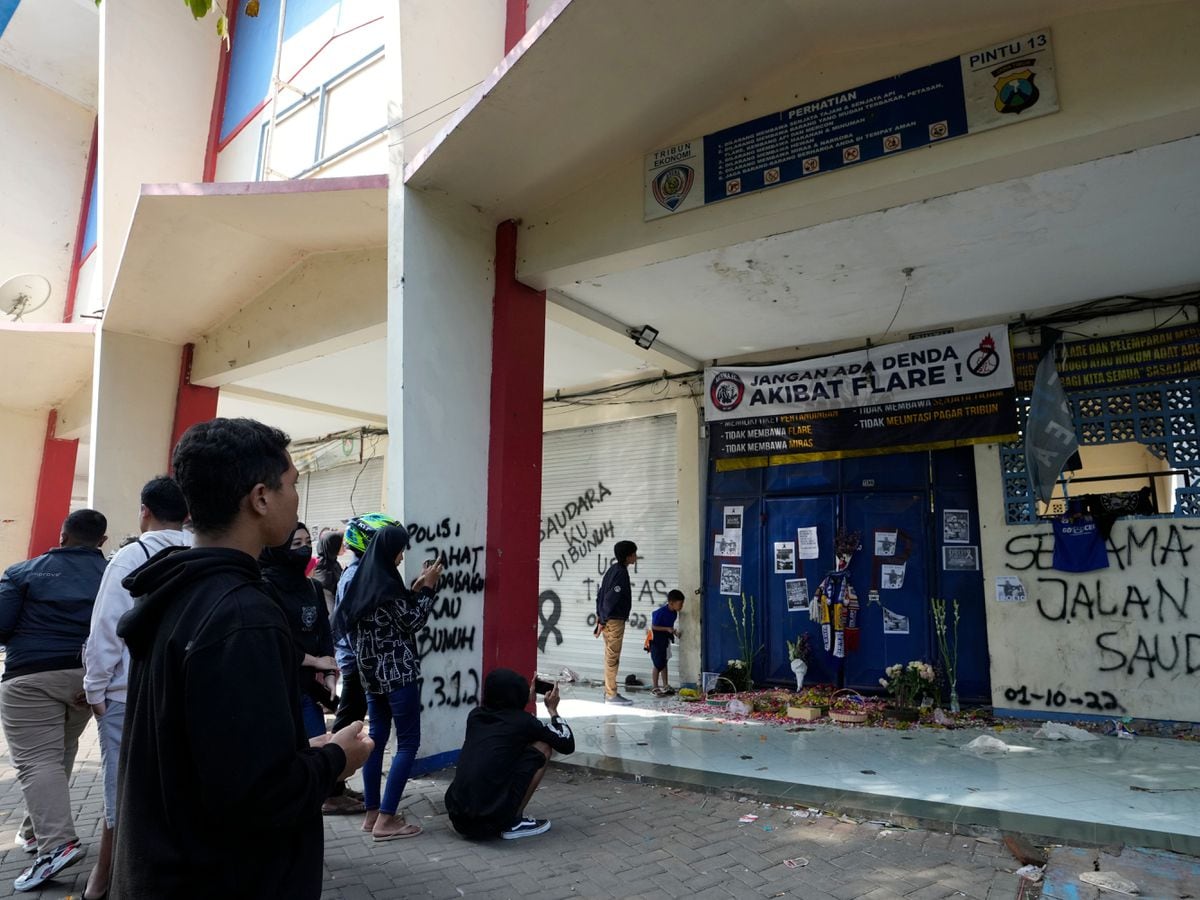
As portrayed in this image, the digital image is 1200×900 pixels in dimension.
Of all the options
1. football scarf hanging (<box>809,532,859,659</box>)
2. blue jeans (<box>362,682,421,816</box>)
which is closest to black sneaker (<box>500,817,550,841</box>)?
blue jeans (<box>362,682,421,816</box>)

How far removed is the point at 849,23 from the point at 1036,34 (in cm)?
108

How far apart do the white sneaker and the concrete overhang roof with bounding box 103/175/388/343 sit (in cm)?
505

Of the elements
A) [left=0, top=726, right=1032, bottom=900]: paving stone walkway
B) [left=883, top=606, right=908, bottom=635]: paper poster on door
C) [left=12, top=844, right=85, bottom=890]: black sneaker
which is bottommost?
[left=0, top=726, right=1032, bottom=900]: paving stone walkway

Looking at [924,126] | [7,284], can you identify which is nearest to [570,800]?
[924,126]

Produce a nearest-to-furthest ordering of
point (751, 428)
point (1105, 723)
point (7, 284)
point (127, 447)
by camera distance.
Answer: point (1105, 723) → point (751, 428) → point (127, 447) → point (7, 284)

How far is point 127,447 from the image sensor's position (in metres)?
9.30

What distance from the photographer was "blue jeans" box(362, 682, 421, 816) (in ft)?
13.6

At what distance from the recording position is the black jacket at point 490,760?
4016 millimetres

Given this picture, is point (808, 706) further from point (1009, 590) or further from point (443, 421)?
point (443, 421)

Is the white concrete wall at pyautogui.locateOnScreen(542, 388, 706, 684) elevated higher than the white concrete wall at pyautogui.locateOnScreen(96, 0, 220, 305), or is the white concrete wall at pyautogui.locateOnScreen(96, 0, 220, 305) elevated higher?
the white concrete wall at pyautogui.locateOnScreen(96, 0, 220, 305)

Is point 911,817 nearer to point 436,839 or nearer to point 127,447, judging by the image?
point 436,839

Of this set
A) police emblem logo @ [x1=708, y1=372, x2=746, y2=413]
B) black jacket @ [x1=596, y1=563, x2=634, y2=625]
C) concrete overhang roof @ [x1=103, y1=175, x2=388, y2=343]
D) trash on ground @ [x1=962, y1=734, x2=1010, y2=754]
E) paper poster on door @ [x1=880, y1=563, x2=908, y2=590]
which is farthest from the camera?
police emblem logo @ [x1=708, y1=372, x2=746, y2=413]

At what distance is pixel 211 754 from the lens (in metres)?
1.38

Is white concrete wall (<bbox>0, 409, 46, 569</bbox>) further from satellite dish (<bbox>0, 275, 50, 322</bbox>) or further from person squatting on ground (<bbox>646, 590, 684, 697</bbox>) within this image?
person squatting on ground (<bbox>646, 590, 684, 697</bbox>)
